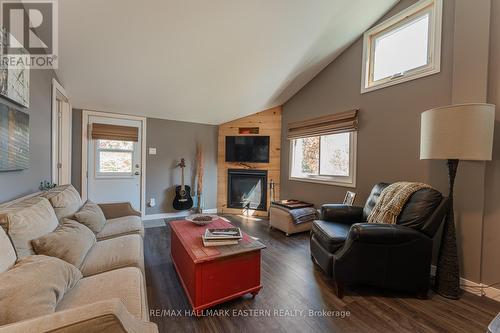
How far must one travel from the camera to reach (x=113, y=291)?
3.63 ft

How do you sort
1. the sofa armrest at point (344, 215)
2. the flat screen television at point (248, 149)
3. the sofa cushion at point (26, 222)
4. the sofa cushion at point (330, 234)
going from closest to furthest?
1. the sofa cushion at point (26, 222)
2. the sofa cushion at point (330, 234)
3. the sofa armrest at point (344, 215)
4. the flat screen television at point (248, 149)

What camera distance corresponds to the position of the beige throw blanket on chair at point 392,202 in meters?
1.85

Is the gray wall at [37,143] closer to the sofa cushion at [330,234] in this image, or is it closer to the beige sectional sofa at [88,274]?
the beige sectional sofa at [88,274]

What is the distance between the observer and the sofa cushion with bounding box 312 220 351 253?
6.06 ft

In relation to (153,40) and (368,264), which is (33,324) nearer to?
(368,264)

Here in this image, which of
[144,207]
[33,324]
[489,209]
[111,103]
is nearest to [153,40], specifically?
[111,103]

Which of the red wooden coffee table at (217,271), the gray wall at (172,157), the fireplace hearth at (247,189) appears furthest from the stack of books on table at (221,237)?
the gray wall at (172,157)

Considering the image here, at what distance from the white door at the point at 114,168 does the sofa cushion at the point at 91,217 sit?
67.0 inches

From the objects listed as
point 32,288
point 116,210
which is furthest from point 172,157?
point 32,288

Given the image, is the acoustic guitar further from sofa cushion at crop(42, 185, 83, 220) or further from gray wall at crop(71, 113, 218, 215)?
sofa cushion at crop(42, 185, 83, 220)

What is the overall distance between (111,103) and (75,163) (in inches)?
44.5

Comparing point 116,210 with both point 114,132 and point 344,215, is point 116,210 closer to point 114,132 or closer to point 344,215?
point 114,132

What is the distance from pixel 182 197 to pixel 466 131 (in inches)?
156

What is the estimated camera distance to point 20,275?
0.85m
